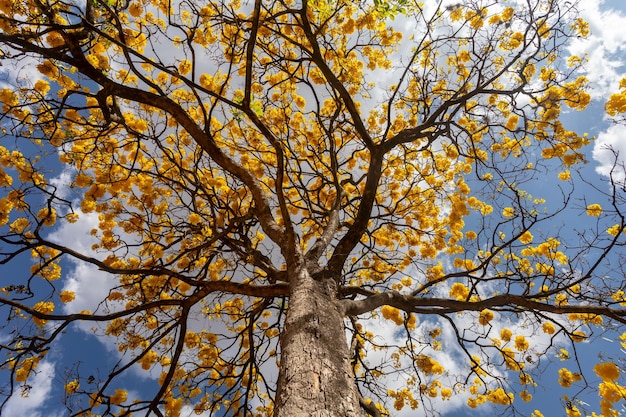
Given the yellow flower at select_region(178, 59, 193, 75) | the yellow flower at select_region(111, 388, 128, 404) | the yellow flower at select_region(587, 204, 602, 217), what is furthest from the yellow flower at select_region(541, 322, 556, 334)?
the yellow flower at select_region(178, 59, 193, 75)

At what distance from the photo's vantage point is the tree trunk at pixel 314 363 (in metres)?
1.52

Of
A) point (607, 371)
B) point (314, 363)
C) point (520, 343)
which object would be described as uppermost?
point (520, 343)

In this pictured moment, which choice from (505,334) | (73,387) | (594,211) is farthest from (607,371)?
(73,387)

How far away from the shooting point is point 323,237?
12.6ft

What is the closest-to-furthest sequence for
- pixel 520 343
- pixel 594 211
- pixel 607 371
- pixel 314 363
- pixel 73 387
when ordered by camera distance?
1. pixel 314 363
2. pixel 594 211
3. pixel 607 371
4. pixel 73 387
5. pixel 520 343

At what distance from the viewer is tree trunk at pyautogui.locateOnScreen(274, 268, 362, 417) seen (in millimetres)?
1516

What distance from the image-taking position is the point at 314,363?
5.90 feet

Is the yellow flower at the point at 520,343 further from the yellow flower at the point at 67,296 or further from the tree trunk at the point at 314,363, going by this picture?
the yellow flower at the point at 67,296

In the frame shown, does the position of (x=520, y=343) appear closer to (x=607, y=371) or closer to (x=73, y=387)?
(x=607, y=371)

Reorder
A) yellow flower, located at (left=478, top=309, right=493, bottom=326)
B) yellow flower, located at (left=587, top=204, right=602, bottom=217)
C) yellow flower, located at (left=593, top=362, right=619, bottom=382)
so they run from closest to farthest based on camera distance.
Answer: yellow flower, located at (left=587, top=204, right=602, bottom=217)
yellow flower, located at (left=593, top=362, right=619, bottom=382)
yellow flower, located at (left=478, top=309, right=493, bottom=326)

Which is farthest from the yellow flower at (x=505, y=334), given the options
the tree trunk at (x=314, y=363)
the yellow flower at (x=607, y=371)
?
the tree trunk at (x=314, y=363)

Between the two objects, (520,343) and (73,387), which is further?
(520,343)

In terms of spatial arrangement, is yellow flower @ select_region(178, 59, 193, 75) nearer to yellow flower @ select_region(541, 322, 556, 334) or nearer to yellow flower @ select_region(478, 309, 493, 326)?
yellow flower @ select_region(478, 309, 493, 326)

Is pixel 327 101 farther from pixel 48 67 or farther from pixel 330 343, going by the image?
pixel 330 343
